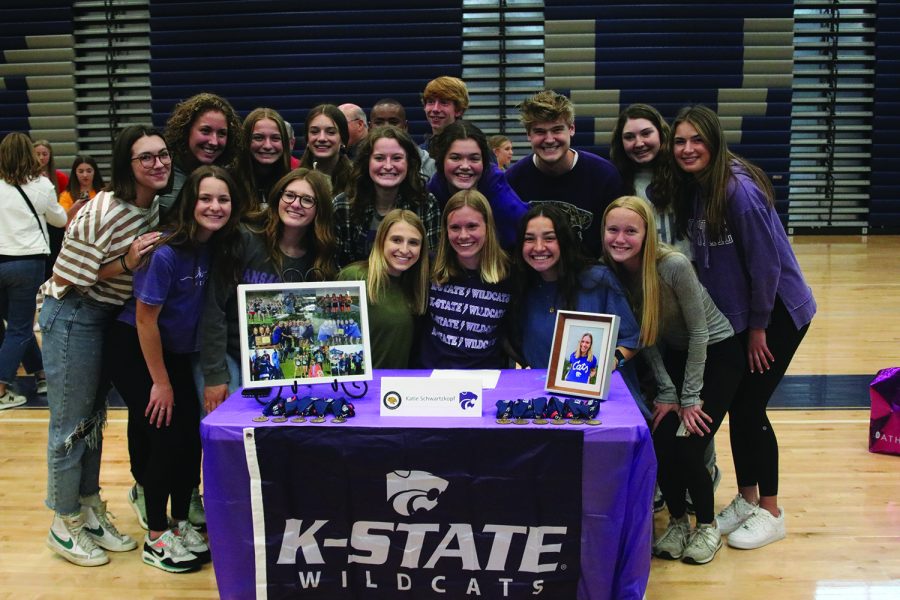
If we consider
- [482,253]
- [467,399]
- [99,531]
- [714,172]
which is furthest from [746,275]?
[99,531]

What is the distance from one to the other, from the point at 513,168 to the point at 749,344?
46.4 inches

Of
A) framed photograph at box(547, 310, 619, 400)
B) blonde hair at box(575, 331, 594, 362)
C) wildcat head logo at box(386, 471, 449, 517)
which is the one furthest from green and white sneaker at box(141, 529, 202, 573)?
blonde hair at box(575, 331, 594, 362)

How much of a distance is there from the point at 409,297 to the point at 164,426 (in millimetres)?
955

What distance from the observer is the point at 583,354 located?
2471 mm

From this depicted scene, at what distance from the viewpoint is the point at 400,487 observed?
2.30 meters

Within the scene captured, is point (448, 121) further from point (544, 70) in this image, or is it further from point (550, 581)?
point (544, 70)

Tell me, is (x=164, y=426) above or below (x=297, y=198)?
below

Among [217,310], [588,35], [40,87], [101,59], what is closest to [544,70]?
[588,35]

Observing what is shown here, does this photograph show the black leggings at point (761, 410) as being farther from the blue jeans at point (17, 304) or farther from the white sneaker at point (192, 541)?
the blue jeans at point (17, 304)

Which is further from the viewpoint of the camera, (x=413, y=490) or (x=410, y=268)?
(x=410, y=268)

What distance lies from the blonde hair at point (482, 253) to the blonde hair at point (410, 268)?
6 cm

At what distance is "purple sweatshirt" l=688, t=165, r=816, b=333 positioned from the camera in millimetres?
2752

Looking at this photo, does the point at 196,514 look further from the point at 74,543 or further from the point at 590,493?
the point at 590,493

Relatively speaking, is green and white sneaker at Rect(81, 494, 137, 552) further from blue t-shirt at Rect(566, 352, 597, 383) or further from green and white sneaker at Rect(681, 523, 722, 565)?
green and white sneaker at Rect(681, 523, 722, 565)
